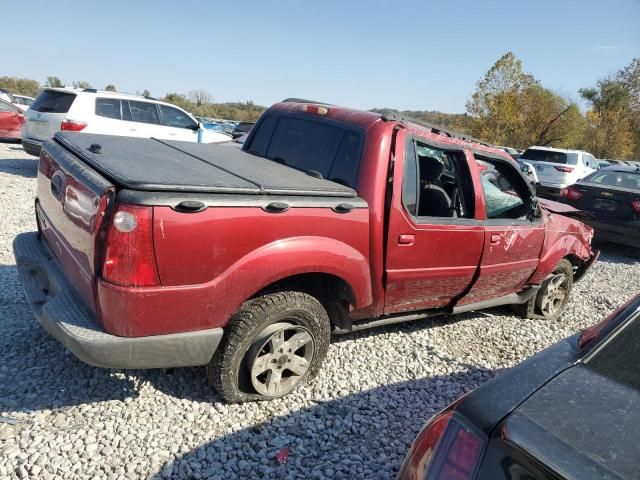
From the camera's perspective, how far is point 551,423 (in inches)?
53.9

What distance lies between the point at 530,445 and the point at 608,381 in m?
0.54

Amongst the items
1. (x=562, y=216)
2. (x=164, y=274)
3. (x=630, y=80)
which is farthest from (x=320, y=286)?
(x=630, y=80)

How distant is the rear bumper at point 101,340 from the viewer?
2271 mm

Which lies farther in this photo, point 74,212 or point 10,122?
point 10,122

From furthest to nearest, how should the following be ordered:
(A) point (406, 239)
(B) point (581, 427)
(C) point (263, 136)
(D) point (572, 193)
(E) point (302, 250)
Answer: (D) point (572, 193) < (C) point (263, 136) < (A) point (406, 239) < (E) point (302, 250) < (B) point (581, 427)

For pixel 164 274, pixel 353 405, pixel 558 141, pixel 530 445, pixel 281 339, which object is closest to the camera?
pixel 530 445

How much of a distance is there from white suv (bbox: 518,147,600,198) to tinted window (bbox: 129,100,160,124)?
10639 mm

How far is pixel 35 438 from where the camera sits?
8.05 ft

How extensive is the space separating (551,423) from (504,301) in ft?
10.9

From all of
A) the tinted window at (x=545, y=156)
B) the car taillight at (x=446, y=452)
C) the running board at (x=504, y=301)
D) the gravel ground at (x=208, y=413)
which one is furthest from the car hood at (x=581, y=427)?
the tinted window at (x=545, y=156)

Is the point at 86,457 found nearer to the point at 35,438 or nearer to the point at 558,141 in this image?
the point at 35,438

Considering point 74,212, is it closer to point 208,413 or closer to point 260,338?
point 260,338

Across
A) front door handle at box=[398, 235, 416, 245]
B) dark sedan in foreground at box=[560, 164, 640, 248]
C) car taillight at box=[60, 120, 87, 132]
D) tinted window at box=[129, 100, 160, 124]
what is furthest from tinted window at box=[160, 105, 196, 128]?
front door handle at box=[398, 235, 416, 245]

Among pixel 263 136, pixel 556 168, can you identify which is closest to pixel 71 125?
pixel 263 136
